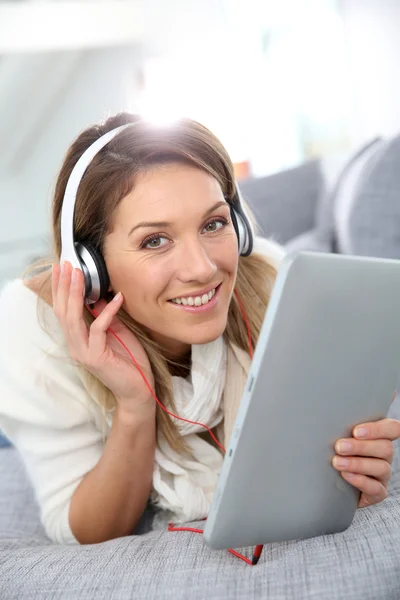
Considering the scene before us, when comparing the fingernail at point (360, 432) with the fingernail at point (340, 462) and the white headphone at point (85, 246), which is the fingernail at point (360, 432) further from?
the white headphone at point (85, 246)

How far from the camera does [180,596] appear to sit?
0.74 metres

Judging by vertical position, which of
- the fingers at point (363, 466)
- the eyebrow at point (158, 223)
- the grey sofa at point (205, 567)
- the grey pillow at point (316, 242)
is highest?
the eyebrow at point (158, 223)

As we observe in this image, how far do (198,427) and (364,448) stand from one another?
40cm

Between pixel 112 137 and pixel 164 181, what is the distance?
0.13 metres

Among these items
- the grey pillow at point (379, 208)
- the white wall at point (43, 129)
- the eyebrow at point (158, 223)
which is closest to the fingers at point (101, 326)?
the eyebrow at point (158, 223)

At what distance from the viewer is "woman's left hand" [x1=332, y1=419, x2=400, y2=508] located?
80 cm

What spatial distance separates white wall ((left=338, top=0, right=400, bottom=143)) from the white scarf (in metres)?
2.59

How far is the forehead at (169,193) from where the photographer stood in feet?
3.13

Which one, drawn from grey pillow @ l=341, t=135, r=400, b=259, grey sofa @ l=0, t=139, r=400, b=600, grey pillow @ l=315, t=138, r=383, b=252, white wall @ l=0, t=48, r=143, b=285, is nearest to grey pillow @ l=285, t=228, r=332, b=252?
grey pillow @ l=315, t=138, r=383, b=252

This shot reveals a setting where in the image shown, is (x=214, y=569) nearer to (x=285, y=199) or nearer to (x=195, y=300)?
(x=195, y=300)

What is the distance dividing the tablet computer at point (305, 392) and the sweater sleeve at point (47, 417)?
0.44 meters

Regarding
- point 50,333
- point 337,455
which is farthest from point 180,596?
point 50,333

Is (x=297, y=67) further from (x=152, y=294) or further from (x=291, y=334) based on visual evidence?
(x=291, y=334)

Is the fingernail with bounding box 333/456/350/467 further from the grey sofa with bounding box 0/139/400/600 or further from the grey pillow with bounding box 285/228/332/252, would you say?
the grey pillow with bounding box 285/228/332/252
